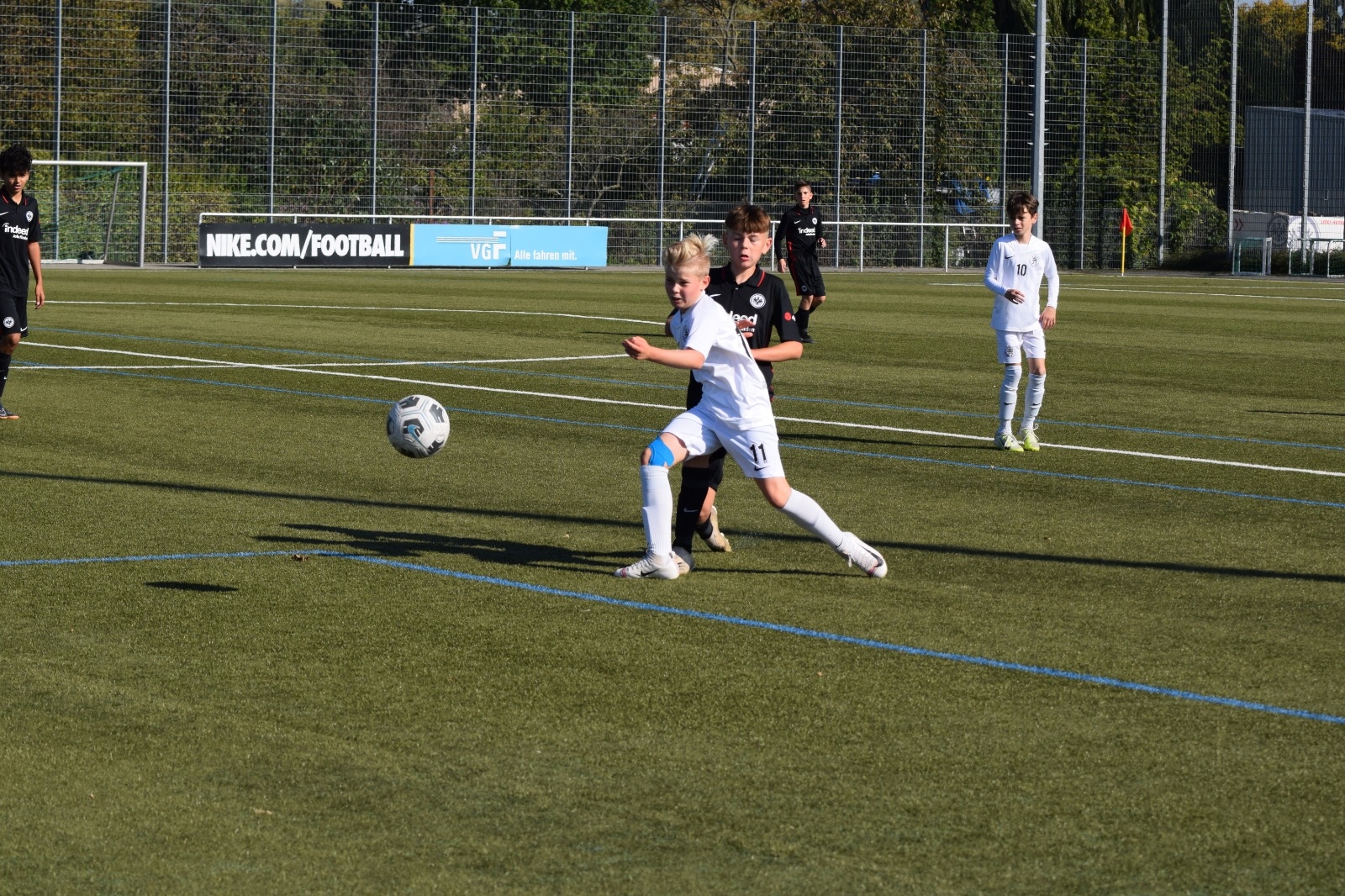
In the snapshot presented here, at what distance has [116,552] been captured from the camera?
28.4ft

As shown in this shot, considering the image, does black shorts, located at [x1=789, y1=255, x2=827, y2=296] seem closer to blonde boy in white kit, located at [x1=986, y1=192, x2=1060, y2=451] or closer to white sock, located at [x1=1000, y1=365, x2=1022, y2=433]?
blonde boy in white kit, located at [x1=986, y1=192, x2=1060, y2=451]

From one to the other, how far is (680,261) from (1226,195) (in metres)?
53.7

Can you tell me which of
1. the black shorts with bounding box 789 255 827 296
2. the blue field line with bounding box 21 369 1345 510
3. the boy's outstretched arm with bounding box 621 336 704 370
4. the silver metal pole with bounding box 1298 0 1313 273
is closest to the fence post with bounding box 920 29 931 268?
the silver metal pole with bounding box 1298 0 1313 273

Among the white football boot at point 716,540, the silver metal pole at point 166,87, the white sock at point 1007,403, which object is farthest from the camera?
the silver metal pole at point 166,87

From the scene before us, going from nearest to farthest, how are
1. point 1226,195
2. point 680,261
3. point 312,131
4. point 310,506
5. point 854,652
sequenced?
point 854,652 → point 680,261 → point 310,506 → point 312,131 → point 1226,195

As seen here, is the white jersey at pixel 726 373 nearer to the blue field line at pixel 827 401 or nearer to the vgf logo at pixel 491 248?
the blue field line at pixel 827 401

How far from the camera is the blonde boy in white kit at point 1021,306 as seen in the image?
1320cm

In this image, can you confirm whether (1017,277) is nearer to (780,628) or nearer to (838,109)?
(780,628)

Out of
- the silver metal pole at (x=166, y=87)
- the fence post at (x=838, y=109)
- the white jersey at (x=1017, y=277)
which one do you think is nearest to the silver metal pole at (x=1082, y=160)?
the fence post at (x=838, y=109)

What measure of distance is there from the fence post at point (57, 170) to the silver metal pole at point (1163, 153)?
30046mm

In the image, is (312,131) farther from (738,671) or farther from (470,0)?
(738,671)

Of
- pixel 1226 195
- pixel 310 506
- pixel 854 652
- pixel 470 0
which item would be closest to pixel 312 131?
pixel 470 0

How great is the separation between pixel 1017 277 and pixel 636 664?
7.50 m

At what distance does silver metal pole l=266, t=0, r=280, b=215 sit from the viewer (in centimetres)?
4616
